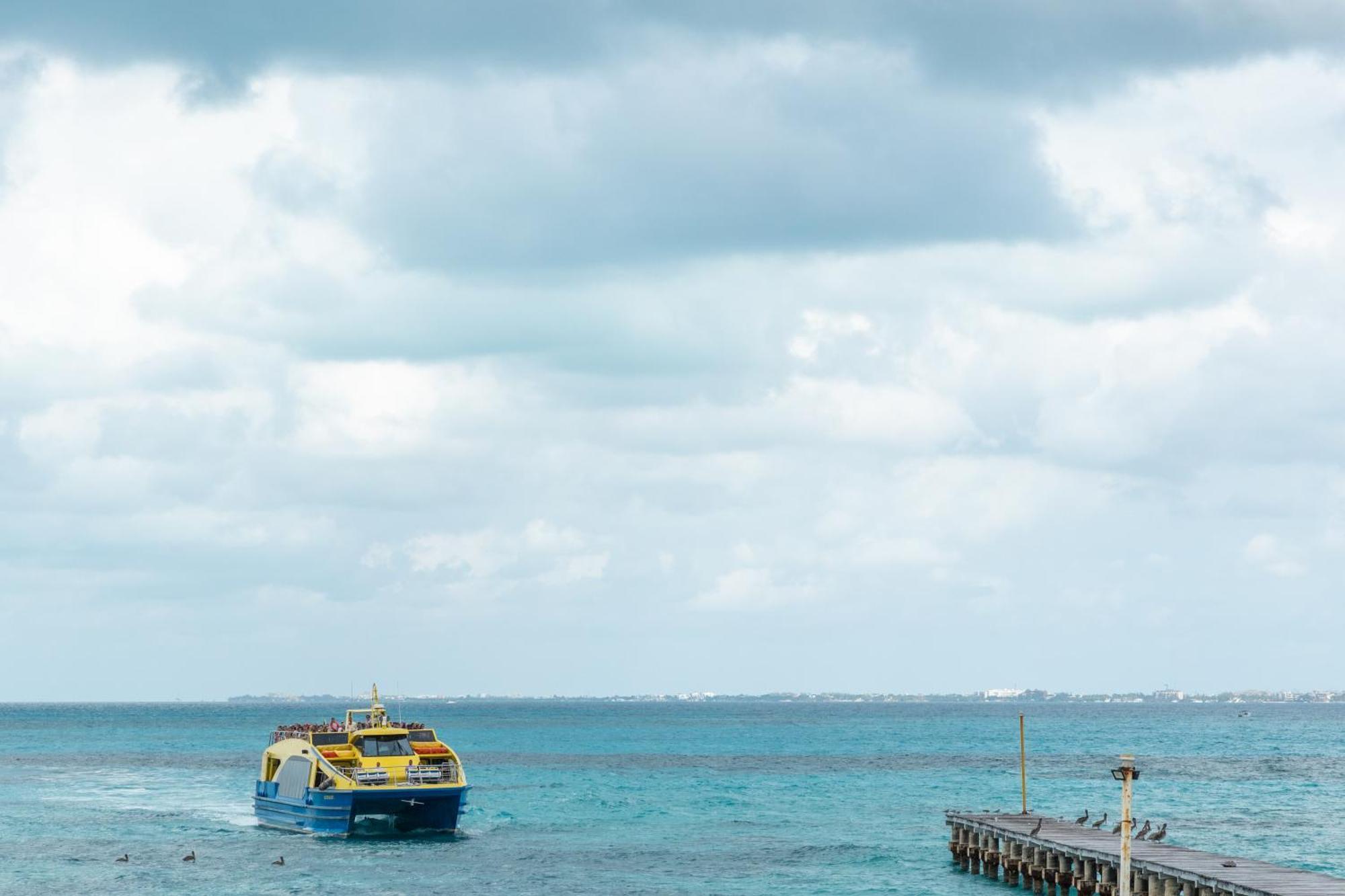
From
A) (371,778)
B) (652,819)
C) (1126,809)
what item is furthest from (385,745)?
(1126,809)

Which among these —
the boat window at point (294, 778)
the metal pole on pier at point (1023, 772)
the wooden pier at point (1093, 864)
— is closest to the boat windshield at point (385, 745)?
the boat window at point (294, 778)

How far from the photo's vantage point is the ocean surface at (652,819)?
5653 cm

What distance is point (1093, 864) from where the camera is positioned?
48.8 meters

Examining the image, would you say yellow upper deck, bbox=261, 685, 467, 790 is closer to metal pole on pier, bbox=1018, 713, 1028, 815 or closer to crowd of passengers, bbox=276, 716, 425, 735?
crowd of passengers, bbox=276, 716, 425, 735

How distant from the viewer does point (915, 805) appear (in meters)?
84.0

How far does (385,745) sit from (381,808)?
9.20 feet

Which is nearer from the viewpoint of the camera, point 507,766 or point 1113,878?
point 1113,878

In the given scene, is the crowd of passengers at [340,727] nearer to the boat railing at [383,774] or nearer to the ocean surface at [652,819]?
the boat railing at [383,774]

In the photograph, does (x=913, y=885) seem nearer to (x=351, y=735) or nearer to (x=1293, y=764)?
(x=351, y=735)

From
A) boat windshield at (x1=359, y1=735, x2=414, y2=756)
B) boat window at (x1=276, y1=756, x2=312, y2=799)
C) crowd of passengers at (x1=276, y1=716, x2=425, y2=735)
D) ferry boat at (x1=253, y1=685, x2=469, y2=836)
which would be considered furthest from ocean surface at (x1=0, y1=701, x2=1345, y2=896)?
crowd of passengers at (x1=276, y1=716, x2=425, y2=735)

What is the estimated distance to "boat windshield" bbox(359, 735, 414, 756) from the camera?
66.8m

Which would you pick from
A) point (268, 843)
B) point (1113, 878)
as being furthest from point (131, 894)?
point (1113, 878)

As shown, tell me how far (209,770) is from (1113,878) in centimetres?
8460

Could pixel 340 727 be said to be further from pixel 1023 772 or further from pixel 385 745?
pixel 1023 772
